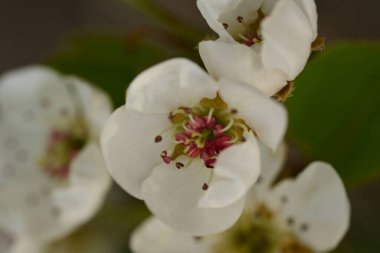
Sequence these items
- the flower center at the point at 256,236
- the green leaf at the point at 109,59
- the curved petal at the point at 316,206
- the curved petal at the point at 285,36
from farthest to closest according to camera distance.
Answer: the green leaf at the point at 109,59 < the flower center at the point at 256,236 < the curved petal at the point at 316,206 < the curved petal at the point at 285,36

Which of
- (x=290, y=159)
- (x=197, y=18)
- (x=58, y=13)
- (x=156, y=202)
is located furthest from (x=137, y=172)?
(x=58, y=13)

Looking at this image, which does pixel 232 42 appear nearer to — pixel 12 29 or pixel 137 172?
pixel 137 172

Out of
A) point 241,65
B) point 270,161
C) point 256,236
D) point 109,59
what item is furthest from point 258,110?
point 109,59

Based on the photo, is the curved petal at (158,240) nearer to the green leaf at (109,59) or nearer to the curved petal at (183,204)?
the curved petal at (183,204)

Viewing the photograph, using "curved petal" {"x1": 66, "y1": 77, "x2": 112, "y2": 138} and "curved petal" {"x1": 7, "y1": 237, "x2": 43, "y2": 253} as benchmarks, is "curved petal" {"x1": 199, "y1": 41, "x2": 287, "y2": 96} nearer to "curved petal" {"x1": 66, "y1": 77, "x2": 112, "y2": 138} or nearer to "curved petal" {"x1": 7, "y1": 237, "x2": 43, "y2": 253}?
"curved petal" {"x1": 66, "y1": 77, "x2": 112, "y2": 138}

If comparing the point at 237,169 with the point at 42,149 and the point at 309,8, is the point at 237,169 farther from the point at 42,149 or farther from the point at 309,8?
the point at 42,149

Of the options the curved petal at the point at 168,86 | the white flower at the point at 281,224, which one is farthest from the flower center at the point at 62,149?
the curved petal at the point at 168,86
